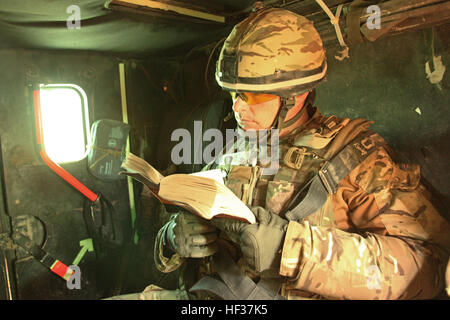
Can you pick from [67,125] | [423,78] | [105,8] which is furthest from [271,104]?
[67,125]

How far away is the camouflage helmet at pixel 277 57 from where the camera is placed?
1350 mm

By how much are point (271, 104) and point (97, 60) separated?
6.75ft

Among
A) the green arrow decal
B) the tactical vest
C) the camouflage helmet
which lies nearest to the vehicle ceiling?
the camouflage helmet

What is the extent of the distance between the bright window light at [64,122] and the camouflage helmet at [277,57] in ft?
6.07

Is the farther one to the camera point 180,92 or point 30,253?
point 180,92

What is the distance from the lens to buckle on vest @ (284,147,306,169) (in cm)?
137

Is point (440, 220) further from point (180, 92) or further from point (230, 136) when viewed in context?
point (180, 92)

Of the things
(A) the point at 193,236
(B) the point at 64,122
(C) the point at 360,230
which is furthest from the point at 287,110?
(B) the point at 64,122

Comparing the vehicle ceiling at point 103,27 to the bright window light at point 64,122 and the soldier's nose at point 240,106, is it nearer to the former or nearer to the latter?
the bright window light at point 64,122

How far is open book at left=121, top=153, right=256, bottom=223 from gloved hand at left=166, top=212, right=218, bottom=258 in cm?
33

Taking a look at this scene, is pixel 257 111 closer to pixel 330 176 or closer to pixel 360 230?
pixel 330 176

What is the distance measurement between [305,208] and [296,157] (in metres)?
0.25

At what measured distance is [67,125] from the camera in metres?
2.67

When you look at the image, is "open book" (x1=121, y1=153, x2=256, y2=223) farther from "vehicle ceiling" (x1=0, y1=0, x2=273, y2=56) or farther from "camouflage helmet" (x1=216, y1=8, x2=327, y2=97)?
"vehicle ceiling" (x1=0, y1=0, x2=273, y2=56)
